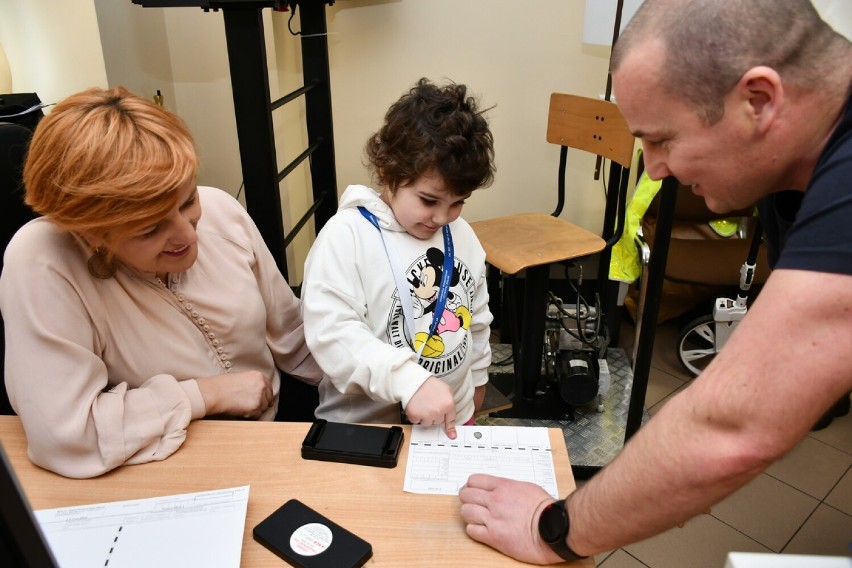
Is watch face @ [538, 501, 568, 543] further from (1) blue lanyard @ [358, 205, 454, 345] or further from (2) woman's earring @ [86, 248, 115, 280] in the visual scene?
(2) woman's earring @ [86, 248, 115, 280]

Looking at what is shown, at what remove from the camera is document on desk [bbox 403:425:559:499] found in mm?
956

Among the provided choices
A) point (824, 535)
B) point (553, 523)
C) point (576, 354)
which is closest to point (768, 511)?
point (824, 535)

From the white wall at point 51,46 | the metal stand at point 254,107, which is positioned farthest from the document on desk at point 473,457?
the white wall at point 51,46

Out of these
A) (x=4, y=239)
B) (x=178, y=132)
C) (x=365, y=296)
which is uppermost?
(x=178, y=132)

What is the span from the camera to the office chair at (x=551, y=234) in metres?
2.23

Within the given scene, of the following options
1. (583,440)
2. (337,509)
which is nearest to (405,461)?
(337,509)

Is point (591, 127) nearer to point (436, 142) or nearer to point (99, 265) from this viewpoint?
point (436, 142)

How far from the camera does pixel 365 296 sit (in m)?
1.28

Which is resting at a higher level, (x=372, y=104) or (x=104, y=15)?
(x=104, y=15)

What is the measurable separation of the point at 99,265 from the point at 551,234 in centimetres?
170

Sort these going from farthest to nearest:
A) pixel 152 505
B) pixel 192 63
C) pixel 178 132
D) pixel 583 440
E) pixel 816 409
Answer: pixel 192 63 < pixel 583 440 < pixel 178 132 < pixel 152 505 < pixel 816 409

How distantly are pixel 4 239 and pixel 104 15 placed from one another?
1.31 m

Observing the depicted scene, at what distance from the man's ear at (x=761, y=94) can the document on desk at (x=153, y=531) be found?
0.80 metres

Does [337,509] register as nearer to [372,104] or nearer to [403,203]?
[403,203]
